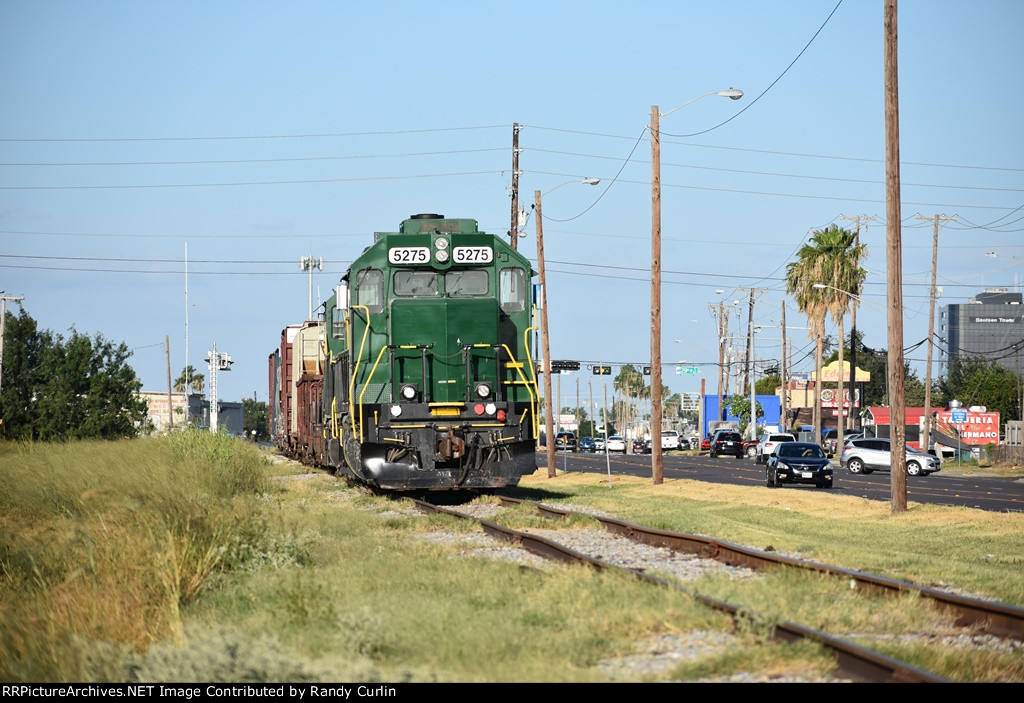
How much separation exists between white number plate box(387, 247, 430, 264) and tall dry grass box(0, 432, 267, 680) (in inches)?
211

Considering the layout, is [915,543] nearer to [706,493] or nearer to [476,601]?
[476,601]

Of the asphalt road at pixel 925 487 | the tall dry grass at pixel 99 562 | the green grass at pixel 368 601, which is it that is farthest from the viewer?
the asphalt road at pixel 925 487

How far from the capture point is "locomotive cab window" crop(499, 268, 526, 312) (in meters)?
22.2

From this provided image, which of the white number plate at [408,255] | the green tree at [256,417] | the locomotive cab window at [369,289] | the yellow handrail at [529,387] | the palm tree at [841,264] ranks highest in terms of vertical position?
the palm tree at [841,264]

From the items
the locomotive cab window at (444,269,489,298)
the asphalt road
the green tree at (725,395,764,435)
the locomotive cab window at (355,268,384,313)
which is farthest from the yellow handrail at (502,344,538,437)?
the green tree at (725,395,764,435)

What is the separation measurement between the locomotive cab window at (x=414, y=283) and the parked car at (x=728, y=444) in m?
59.4

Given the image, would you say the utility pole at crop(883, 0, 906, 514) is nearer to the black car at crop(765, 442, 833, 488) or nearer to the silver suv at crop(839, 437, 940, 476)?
the black car at crop(765, 442, 833, 488)

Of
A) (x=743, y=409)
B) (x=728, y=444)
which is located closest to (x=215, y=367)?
(x=728, y=444)

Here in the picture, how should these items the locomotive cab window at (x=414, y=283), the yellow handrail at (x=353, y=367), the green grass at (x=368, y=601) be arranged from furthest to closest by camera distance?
the locomotive cab window at (x=414, y=283) < the yellow handrail at (x=353, y=367) < the green grass at (x=368, y=601)

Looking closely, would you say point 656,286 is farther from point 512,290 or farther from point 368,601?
point 368,601

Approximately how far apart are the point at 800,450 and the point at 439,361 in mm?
22750

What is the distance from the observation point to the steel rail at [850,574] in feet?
31.4

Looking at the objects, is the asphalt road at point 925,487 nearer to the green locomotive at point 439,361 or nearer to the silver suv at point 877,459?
the silver suv at point 877,459

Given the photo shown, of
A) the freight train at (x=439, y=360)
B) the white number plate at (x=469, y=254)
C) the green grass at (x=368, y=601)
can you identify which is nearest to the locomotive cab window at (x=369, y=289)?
the freight train at (x=439, y=360)
